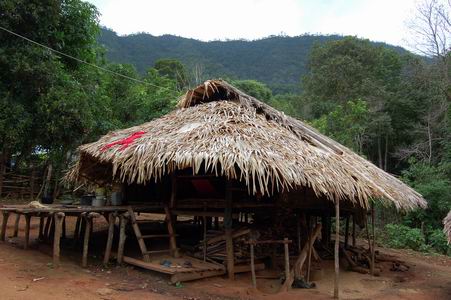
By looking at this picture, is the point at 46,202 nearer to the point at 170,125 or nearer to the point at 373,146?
the point at 170,125

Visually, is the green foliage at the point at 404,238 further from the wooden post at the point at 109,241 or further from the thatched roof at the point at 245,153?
the wooden post at the point at 109,241

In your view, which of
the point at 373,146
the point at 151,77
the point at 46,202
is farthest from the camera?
the point at 373,146

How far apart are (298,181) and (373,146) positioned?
2023 centimetres

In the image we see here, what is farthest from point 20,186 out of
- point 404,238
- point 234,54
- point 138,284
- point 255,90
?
point 234,54

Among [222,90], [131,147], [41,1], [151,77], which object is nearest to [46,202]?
[131,147]

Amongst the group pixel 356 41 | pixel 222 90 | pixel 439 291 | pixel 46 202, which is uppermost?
pixel 356 41

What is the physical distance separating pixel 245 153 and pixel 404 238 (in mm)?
8850

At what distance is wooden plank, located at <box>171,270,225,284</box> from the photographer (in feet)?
23.0

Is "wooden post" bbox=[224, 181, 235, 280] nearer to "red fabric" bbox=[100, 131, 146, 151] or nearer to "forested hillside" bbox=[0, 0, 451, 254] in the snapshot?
"red fabric" bbox=[100, 131, 146, 151]

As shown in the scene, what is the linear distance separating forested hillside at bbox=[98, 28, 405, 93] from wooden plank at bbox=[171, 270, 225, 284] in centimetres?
3177

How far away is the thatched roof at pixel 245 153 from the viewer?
692 cm

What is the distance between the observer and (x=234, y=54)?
158 ft

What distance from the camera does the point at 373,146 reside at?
25.6m

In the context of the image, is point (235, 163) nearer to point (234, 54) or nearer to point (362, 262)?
point (362, 262)
